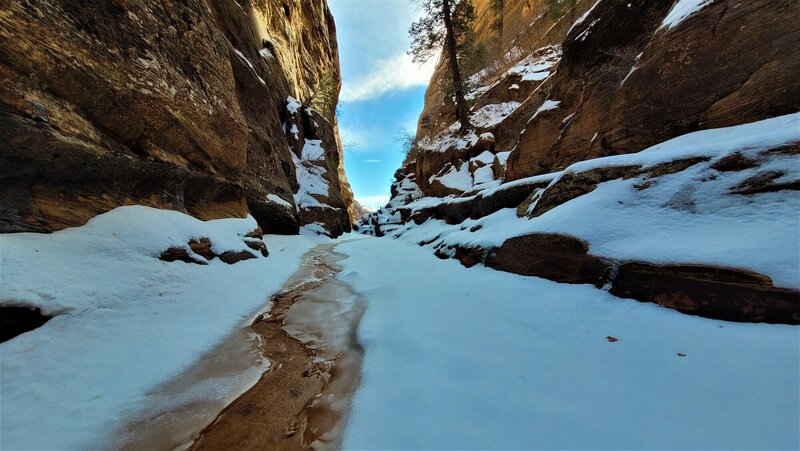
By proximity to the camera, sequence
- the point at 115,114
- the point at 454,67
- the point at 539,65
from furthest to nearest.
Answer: the point at 539,65
the point at 454,67
the point at 115,114

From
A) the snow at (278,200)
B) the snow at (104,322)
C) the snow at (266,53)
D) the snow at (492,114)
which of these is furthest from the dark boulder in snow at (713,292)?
the snow at (266,53)

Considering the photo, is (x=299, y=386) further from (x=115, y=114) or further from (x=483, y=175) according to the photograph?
(x=483, y=175)

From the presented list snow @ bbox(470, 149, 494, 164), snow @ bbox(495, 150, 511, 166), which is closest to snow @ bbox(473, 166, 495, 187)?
snow @ bbox(470, 149, 494, 164)

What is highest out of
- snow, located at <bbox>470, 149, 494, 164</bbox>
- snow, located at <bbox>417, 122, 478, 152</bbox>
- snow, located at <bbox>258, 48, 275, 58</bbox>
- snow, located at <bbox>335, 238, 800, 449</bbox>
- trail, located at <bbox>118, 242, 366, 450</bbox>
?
snow, located at <bbox>258, 48, 275, 58</bbox>

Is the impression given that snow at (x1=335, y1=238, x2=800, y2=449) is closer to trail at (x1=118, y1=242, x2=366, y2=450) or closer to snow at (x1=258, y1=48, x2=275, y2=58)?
trail at (x1=118, y1=242, x2=366, y2=450)

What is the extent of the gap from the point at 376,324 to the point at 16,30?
5.89 meters

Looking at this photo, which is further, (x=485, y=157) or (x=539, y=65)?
(x=539, y=65)

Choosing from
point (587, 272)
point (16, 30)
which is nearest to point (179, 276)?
point (16, 30)

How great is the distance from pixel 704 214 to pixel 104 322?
6.50 meters

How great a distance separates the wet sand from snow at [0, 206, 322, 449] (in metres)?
0.27

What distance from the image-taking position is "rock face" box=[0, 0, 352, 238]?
11.0ft

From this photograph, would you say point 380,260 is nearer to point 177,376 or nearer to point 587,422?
point 177,376

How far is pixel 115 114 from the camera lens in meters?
4.69

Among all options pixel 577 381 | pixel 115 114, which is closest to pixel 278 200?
pixel 115 114
